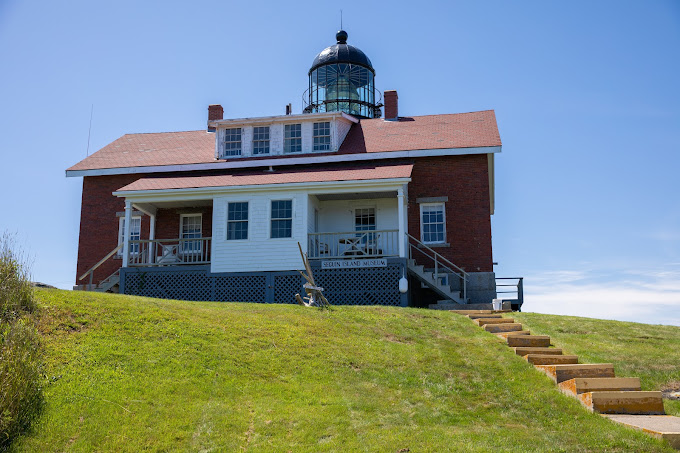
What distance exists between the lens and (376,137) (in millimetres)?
25656

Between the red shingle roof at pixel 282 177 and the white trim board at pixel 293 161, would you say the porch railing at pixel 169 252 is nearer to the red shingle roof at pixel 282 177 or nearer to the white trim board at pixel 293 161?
the red shingle roof at pixel 282 177

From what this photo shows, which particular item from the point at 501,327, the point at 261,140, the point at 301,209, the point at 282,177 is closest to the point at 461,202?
the point at 301,209

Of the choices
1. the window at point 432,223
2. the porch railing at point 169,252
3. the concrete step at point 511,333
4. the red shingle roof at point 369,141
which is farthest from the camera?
the red shingle roof at point 369,141

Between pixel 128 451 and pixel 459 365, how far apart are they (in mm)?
6153

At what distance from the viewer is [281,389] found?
10609 millimetres

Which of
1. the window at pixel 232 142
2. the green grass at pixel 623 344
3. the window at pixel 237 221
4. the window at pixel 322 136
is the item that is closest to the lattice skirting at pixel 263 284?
the window at pixel 237 221

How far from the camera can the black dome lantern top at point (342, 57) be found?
32.6 meters

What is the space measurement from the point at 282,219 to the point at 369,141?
547cm

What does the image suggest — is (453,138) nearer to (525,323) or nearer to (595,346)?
(525,323)

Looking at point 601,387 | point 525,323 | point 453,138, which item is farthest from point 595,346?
point 453,138

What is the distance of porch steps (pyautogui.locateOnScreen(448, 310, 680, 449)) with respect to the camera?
938 centimetres

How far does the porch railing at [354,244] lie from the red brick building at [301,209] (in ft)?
0.19

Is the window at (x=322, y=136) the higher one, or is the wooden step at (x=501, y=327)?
the window at (x=322, y=136)

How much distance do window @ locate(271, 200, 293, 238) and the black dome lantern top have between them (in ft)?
42.4
